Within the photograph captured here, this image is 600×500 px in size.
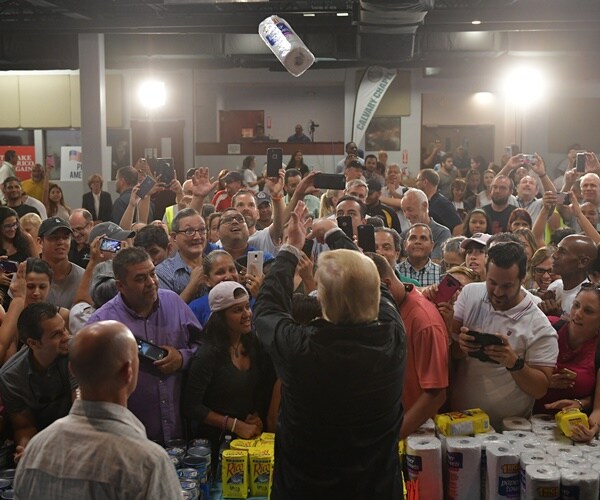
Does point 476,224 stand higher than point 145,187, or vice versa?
point 145,187

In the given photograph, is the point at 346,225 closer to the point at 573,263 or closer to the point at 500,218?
the point at 573,263

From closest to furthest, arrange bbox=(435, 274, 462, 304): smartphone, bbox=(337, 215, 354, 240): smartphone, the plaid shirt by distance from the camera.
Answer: bbox=(435, 274, 462, 304): smartphone
bbox=(337, 215, 354, 240): smartphone
the plaid shirt

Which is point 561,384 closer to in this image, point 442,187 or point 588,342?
point 588,342

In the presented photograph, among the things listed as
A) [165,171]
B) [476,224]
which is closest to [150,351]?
[476,224]

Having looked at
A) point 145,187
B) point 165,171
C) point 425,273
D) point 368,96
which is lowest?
point 425,273

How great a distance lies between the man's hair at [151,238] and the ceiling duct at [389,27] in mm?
4363

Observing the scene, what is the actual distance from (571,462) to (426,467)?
0.52 metres

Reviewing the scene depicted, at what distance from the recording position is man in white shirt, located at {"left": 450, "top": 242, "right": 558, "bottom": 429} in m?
3.07

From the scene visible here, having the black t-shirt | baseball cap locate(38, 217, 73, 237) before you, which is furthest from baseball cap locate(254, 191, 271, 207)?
baseball cap locate(38, 217, 73, 237)

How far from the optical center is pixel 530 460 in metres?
2.84

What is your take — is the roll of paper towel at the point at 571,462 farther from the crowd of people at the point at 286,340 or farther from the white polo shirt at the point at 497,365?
the white polo shirt at the point at 497,365

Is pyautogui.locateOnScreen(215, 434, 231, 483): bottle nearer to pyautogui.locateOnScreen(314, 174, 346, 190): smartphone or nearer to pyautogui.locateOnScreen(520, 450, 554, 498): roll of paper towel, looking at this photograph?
pyautogui.locateOnScreen(520, 450, 554, 498): roll of paper towel

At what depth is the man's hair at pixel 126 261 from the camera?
10.7ft

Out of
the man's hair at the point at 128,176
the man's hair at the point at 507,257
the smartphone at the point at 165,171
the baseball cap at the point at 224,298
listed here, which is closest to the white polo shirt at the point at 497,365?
the man's hair at the point at 507,257
